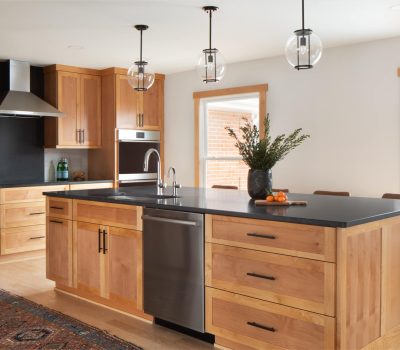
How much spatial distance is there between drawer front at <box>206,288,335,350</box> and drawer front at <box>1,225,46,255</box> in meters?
3.48

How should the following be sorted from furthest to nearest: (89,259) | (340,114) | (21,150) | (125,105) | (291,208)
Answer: (125,105) → (21,150) → (340,114) → (89,259) → (291,208)

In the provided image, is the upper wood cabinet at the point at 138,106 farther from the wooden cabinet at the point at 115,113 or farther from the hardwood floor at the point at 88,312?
the hardwood floor at the point at 88,312

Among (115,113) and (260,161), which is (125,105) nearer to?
(115,113)

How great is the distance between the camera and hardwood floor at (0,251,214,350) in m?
3.18

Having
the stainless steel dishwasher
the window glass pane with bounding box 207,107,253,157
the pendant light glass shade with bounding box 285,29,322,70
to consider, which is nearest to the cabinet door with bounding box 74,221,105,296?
the stainless steel dishwasher

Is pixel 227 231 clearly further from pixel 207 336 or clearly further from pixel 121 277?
pixel 121 277

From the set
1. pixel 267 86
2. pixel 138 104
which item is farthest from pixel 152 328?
pixel 138 104

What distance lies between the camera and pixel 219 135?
6809 mm

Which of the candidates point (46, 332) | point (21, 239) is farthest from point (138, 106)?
point (46, 332)

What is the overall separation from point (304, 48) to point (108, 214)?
1.78 m

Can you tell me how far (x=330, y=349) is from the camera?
2.47 meters

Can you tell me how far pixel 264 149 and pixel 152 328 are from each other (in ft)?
4.70

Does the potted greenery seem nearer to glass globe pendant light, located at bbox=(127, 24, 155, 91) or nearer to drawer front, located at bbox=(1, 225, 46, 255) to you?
glass globe pendant light, located at bbox=(127, 24, 155, 91)

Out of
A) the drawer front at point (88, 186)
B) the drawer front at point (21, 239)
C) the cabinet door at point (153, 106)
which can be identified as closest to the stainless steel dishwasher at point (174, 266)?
the drawer front at point (21, 239)
